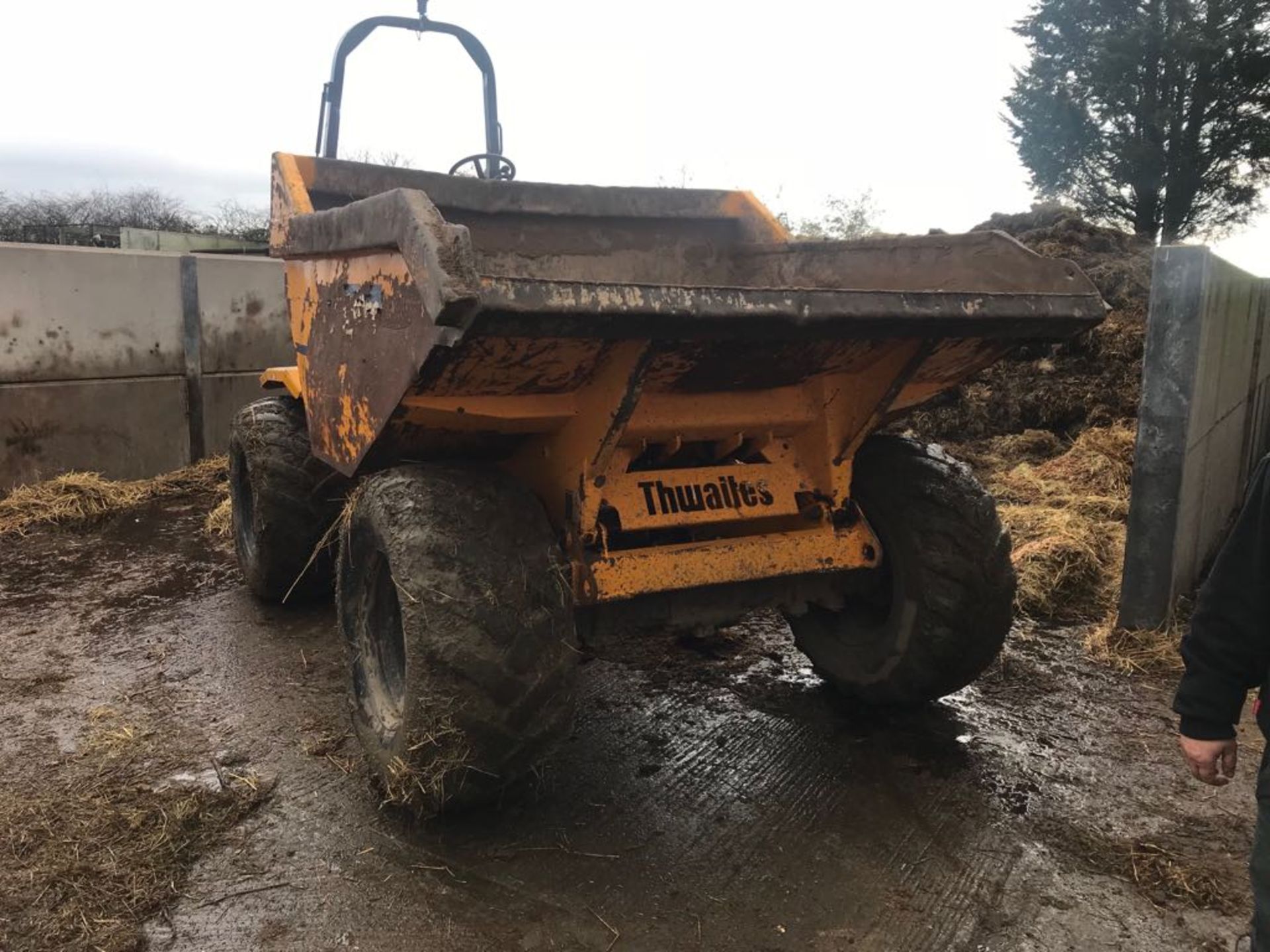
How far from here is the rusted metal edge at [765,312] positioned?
2.11 m

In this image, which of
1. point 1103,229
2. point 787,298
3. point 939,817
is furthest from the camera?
point 1103,229

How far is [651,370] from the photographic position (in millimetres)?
2662

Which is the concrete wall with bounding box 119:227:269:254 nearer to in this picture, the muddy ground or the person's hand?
Result: the muddy ground

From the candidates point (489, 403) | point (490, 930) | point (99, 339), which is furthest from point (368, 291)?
point (99, 339)

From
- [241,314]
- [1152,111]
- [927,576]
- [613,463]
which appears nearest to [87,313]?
[241,314]

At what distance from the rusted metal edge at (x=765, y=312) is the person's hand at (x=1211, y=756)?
1.12m

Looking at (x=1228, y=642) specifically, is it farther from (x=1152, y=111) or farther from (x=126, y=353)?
(x=1152, y=111)

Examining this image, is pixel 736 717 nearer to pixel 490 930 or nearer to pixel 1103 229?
pixel 490 930

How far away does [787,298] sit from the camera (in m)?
2.34

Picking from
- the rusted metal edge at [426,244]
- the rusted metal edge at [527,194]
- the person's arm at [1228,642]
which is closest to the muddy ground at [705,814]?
the person's arm at [1228,642]

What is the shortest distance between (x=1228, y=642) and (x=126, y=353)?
7.05 m

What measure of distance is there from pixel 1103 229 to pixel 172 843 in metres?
9.80

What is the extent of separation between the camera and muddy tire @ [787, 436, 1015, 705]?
319 cm

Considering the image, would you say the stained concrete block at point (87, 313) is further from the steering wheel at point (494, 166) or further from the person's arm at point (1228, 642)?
the person's arm at point (1228, 642)
